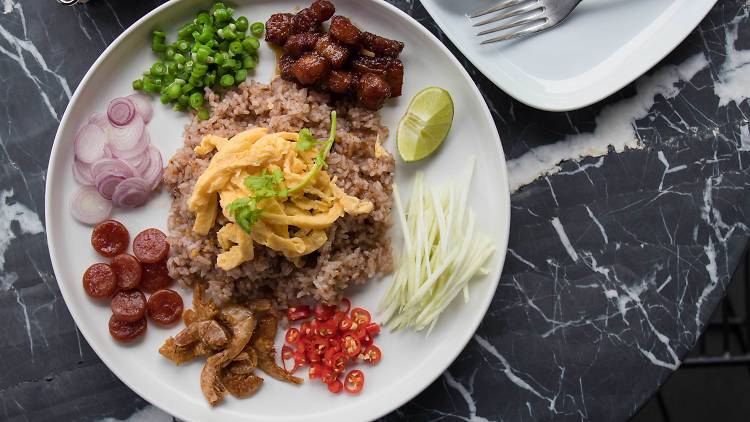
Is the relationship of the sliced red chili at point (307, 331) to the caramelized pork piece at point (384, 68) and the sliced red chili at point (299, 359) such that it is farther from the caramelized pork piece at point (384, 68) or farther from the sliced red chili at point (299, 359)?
the caramelized pork piece at point (384, 68)

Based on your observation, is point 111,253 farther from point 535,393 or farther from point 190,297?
point 535,393

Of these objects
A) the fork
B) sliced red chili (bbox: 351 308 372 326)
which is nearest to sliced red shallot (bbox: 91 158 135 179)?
sliced red chili (bbox: 351 308 372 326)

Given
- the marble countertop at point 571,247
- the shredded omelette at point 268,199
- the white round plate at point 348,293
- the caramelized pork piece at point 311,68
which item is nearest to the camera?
the shredded omelette at point 268,199

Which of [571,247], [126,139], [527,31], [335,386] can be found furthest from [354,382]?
[527,31]

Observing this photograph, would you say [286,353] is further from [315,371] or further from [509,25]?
A: [509,25]

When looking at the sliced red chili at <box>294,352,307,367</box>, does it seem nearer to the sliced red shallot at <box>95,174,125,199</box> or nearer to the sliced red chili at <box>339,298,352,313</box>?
the sliced red chili at <box>339,298,352,313</box>

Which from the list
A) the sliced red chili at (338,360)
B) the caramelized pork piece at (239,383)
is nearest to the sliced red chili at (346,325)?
the sliced red chili at (338,360)
